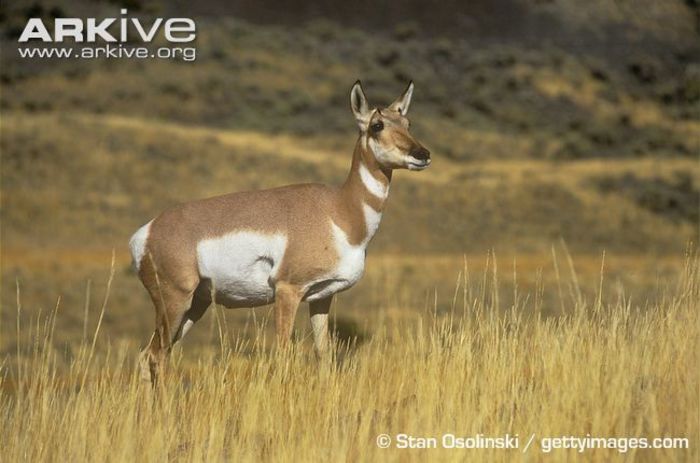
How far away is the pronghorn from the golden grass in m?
0.55

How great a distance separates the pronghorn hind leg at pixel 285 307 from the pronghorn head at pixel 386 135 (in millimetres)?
1166

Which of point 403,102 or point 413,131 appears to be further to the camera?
point 413,131

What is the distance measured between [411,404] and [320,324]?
5.80ft

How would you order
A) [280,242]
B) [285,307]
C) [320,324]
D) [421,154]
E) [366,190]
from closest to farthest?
1. [421,154]
2. [285,307]
3. [280,242]
4. [366,190]
5. [320,324]

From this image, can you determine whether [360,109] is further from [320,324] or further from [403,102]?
[320,324]

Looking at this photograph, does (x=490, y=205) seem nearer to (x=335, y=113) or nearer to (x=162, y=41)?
(x=335, y=113)

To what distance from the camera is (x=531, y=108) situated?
57.7 meters

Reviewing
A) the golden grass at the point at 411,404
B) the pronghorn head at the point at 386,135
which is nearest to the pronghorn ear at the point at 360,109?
the pronghorn head at the point at 386,135

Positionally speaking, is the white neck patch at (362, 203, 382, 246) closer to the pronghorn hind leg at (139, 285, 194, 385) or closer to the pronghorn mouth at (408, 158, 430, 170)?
the pronghorn mouth at (408, 158, 430, 170)

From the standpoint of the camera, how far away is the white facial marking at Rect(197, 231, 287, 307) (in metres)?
8.60

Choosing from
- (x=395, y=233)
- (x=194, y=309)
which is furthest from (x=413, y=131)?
(x=194, y=309)

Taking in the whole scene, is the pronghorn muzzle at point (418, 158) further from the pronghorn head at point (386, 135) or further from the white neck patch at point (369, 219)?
the white neck patch at point (369, 219)

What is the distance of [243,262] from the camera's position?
8.61 metres

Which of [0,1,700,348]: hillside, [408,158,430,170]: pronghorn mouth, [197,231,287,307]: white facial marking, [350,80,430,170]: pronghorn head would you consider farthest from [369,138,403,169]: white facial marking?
[0,1,700,348]: hillside
